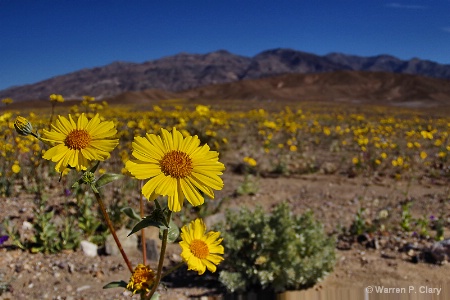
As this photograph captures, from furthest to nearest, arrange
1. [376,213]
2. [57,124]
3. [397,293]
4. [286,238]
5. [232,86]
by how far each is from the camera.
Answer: [232,86], [376,213], [286,238], [397,293], [57,124]

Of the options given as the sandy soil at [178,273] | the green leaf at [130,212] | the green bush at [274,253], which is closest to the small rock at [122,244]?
the sandy soil at [178,273]

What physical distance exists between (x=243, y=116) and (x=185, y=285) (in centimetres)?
1165

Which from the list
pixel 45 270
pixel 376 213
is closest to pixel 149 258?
pixel 45 270

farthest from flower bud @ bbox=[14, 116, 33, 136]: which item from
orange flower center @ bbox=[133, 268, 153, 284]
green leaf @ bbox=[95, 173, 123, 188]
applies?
orange flower center @ bbox=[133, 268, 153, 284]

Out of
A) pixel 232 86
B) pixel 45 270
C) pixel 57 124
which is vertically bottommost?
pixel 45 270

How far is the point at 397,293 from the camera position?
2910mm

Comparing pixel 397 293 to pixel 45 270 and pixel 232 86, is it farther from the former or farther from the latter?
pixel 232 86

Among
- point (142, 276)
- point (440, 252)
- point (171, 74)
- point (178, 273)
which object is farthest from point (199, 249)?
point (171, 74)

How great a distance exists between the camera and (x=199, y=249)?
1.47m

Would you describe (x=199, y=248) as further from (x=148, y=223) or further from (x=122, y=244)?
(x=122, y=244)

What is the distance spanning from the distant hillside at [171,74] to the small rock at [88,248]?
104843 millimetres

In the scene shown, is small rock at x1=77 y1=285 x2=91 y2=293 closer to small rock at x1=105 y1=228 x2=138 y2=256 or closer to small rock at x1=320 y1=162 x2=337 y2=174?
small rock at x1=105 y1=228 x2=138 y2=256

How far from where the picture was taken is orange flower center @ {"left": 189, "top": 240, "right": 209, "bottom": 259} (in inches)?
57.4

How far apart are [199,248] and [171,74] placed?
142m
